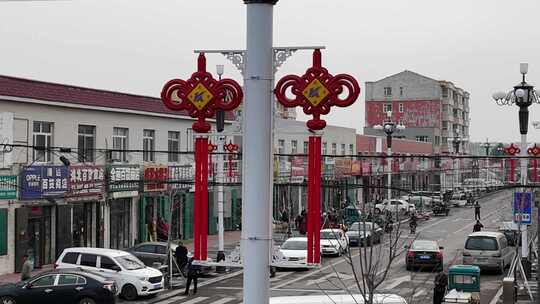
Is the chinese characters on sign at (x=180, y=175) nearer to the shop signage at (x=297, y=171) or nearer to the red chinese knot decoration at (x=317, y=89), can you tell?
the shop signage at (x=297, y=171)

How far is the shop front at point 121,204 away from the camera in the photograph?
33.0 metres

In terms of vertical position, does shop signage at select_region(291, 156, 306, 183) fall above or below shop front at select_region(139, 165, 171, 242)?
above

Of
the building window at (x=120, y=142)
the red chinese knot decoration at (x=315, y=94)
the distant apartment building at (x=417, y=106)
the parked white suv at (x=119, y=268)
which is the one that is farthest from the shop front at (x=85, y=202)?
the distant apartment building at (x=417, y=106)

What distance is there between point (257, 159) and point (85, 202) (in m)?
27.1

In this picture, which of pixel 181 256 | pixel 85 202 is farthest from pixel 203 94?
pixel 85 202

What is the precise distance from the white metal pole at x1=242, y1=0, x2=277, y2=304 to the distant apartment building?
80660 mm

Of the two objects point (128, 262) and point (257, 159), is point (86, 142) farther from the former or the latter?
point (257, 159)

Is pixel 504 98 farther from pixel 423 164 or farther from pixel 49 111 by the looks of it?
pixel 423 164

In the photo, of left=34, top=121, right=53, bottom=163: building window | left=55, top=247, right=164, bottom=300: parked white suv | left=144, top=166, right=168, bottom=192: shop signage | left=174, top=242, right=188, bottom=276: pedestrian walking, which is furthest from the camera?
left=144, top=166, right=168, bottom=192: shop signage

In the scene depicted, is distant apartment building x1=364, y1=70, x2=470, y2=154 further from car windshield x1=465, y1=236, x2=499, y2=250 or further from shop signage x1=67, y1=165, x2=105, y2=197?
shop signage x1=67, y1=165, x2=105, y2=197

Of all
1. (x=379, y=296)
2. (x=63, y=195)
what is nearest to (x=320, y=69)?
(x=379, y=296)

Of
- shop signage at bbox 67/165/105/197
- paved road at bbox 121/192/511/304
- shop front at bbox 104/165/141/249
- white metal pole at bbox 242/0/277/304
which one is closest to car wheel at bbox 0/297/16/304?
paved road at bbox 121/192/511/304

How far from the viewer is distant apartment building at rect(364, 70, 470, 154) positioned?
87.3 m

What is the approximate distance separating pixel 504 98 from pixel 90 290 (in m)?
13.0
